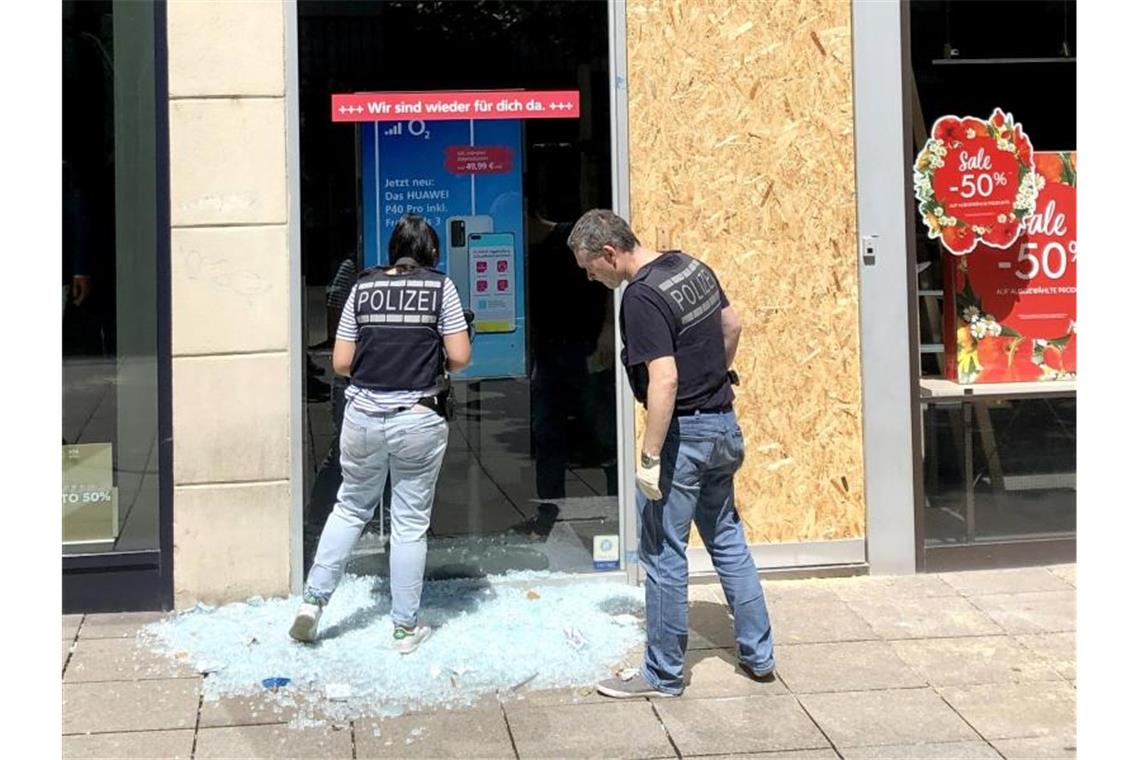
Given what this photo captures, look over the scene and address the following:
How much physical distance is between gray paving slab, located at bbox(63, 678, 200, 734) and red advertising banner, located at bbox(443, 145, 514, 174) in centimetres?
274

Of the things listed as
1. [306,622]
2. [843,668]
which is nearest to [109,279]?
[306,622]

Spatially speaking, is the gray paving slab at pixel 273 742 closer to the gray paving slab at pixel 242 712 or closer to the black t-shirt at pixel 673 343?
the gray paving slab at pixel 242 712

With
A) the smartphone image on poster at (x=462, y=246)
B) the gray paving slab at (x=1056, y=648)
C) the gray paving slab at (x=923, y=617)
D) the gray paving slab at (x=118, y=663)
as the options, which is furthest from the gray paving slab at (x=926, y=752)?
the smartphone image on poster at (x=462, y=246)

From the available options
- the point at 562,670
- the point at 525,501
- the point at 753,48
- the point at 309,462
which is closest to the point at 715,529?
the point at 562,670

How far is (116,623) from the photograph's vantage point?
6004 millimetres

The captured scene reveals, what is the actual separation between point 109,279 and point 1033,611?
15.4ft

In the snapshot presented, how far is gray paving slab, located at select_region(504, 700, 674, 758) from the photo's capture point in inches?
177

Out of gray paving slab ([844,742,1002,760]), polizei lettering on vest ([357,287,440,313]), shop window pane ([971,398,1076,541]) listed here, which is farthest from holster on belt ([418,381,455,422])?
shop window pane ([971,398,1076,541])

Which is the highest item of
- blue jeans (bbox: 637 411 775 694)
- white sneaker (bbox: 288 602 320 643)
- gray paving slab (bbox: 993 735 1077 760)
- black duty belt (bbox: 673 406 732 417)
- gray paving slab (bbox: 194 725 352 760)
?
black duty belt (bbox: 673 406 732 417)

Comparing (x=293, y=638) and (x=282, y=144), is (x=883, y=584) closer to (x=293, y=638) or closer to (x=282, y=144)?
(x=293, y=638)

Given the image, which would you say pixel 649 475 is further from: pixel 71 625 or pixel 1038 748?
pixel 71 625

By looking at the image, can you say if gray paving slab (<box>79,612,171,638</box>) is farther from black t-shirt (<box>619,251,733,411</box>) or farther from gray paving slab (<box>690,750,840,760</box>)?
gray paving slab (<box>690,750,840,760</box>)

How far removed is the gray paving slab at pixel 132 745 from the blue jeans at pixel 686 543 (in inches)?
68.8
